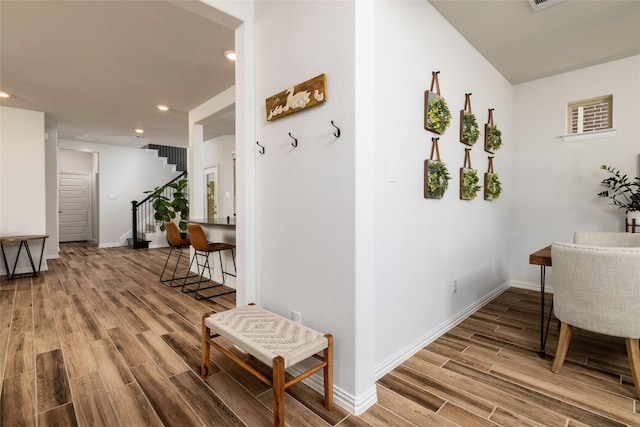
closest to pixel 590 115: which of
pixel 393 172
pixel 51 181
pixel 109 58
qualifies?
pixel 393 172

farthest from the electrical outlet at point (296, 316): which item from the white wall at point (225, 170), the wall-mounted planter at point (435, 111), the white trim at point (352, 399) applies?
the white wall at point (225, 170)

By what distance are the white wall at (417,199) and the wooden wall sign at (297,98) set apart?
0.99 feet

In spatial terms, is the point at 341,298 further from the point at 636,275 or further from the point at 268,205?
the point at 636,275

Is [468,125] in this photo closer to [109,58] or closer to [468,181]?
[468,181]

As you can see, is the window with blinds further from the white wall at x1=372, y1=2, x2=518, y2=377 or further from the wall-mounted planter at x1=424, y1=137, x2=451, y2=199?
the wall-mounted planter at x1=424, y1=137, x2=451, y2=199

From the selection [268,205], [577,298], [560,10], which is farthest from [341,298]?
[560,10]

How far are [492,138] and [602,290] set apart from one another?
6.71 feet

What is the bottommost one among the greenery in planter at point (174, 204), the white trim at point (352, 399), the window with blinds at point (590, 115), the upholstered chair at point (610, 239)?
the white trim at point (352, 399)

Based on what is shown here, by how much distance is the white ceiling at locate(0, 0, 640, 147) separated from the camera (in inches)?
94.5

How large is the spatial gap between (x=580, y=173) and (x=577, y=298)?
2.50 meters

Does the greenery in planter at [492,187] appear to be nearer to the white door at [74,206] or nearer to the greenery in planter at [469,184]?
the greenery in planter at [469,184]

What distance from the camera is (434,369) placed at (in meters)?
2.03

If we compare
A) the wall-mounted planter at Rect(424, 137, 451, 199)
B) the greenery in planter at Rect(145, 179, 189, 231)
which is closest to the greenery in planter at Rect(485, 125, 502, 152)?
the wall-mounted planter at Rect(424, 137, 451, 199)

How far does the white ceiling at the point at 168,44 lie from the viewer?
94.5 inches
